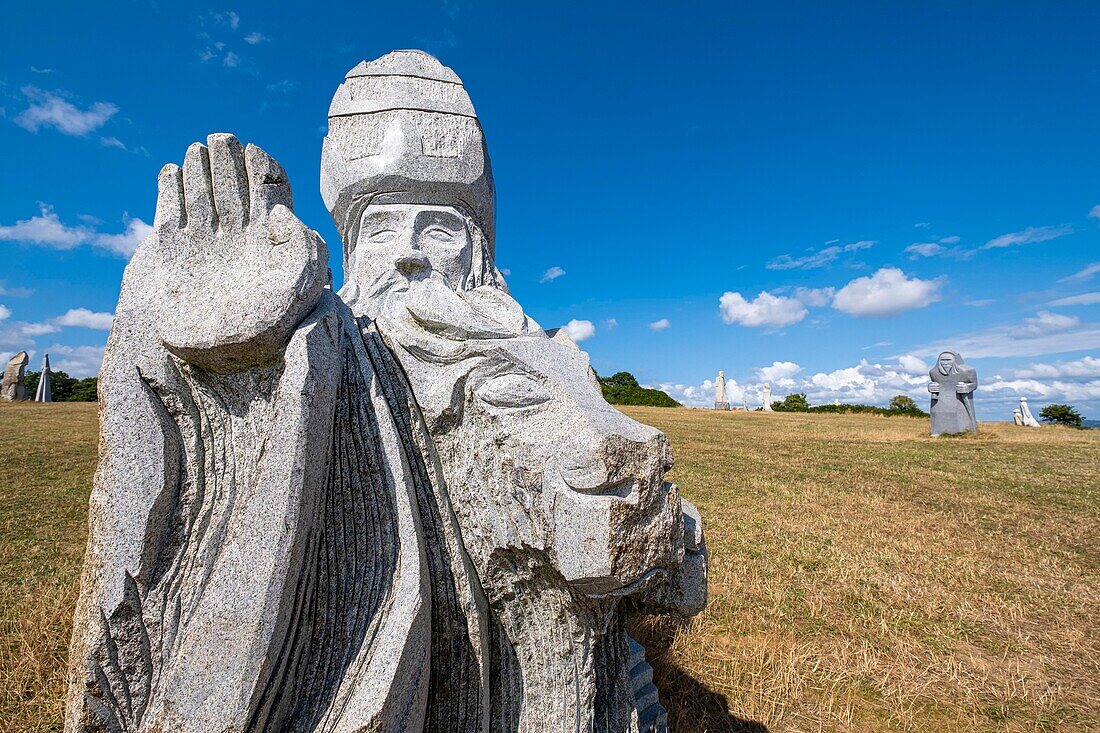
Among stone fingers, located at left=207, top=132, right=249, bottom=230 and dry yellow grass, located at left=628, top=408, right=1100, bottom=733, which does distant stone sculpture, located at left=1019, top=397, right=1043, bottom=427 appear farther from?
stone fingers, located at left=207, top=132, right=249, bottom=230

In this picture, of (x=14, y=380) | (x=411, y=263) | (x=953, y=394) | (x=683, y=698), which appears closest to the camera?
(x=411, y=263)

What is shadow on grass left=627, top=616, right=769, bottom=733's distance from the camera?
9.57 feet

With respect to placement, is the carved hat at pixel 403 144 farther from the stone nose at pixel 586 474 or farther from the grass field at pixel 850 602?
the grass field at pixel 850 602

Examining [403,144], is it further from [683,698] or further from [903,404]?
[903,404]

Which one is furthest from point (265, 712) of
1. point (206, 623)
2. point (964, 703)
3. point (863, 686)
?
point (964, 703)

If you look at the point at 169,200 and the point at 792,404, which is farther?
the point at 792,404

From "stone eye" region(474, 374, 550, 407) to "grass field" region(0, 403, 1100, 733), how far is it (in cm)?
215

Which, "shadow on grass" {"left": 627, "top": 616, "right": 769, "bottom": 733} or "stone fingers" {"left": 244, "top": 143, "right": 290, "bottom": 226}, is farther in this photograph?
"shadow on grass" {"left": 627, "top": 616, "right": 769, "bottom": 733}

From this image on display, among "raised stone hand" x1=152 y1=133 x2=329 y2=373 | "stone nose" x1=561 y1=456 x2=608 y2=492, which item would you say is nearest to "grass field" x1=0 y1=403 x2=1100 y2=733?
"stone nose" x1=561 y1=456 x2=608 y2=492

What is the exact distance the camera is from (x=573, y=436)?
172 cm

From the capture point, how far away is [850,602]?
175 inches

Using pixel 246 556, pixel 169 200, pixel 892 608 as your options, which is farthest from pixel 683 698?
pixel 169 200

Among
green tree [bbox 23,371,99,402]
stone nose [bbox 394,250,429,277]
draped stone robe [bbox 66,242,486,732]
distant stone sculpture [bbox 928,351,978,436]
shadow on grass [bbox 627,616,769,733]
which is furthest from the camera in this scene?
green tree [bbox 23,371,99,402]

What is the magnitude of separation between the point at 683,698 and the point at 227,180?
3.27 m
